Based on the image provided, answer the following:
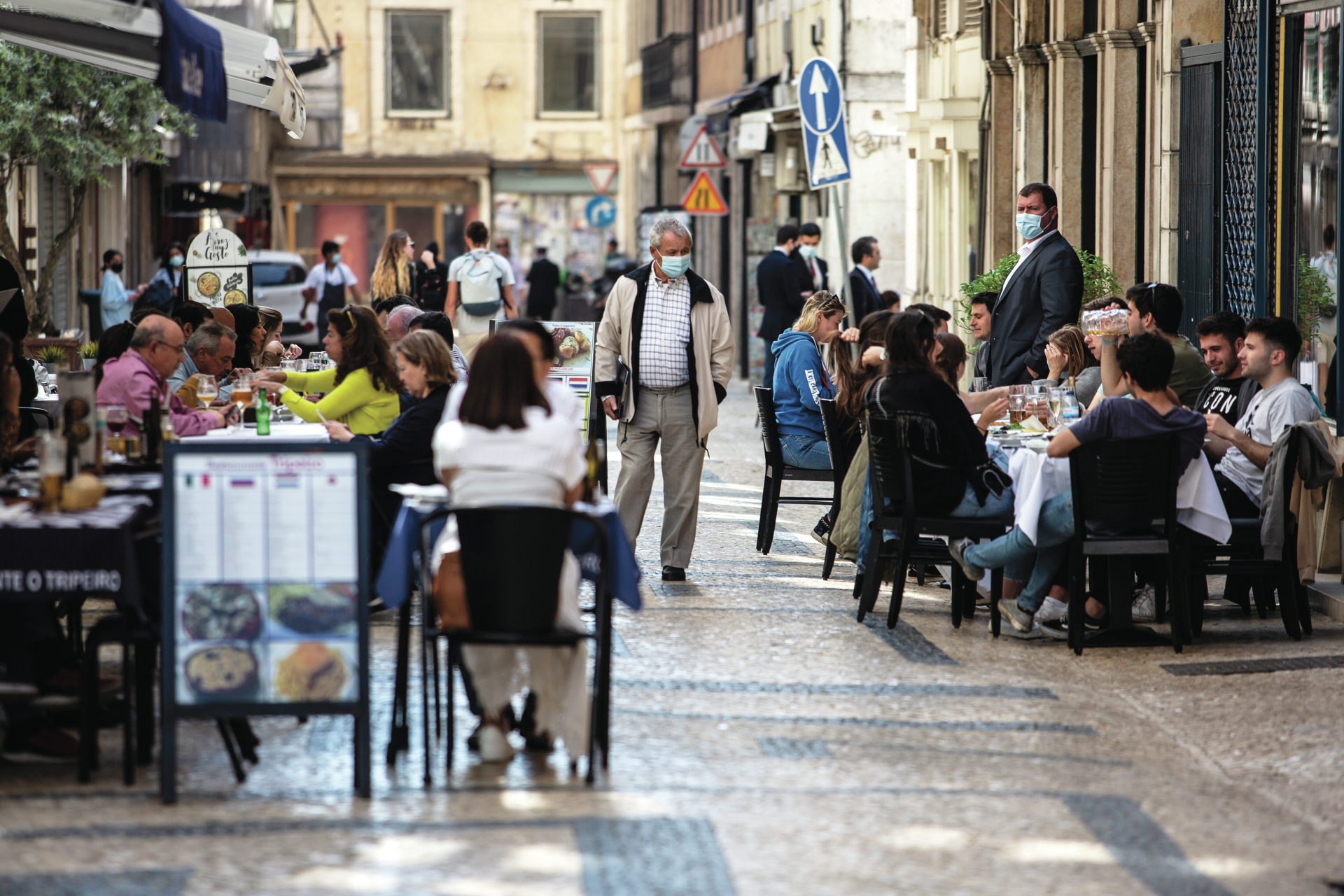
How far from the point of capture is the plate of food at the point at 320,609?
5.91 metres

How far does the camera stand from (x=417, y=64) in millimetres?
51812

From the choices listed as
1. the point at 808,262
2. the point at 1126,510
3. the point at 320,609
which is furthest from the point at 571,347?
the point at 320,609

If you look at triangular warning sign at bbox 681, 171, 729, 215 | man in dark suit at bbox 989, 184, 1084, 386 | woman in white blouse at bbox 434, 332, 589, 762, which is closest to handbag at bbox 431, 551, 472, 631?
woman in white blouse at bbox 434, 332, 589, 762

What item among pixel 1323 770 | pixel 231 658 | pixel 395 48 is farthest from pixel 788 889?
pixel 395 48

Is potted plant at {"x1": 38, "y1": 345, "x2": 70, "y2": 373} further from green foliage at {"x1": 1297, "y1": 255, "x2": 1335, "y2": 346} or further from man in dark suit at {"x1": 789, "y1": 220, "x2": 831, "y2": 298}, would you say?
green foliage at {"x1": 1297, "y1": 255, "x2": 1335, "y2": 346}

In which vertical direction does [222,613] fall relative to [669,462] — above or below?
below

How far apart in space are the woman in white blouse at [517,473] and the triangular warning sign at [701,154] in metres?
17.9

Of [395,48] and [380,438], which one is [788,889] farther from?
[395,48]

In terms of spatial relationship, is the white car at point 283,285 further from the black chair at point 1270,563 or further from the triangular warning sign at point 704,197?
the black chair at point 1270,563

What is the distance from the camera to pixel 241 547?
5.89 m

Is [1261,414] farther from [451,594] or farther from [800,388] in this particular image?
[451,594]

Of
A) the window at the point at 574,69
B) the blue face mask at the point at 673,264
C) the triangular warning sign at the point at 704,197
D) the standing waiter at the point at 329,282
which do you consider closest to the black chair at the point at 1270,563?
the blue face mask at the point at 673,264

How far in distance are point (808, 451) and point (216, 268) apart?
7340 mm

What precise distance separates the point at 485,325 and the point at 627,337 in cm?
891
